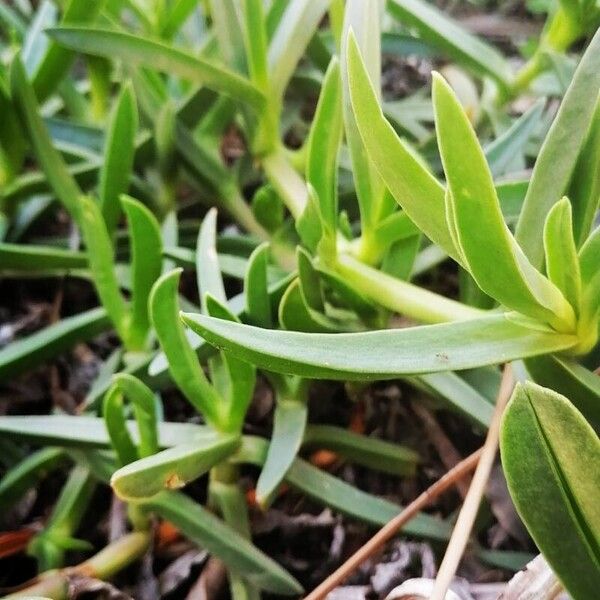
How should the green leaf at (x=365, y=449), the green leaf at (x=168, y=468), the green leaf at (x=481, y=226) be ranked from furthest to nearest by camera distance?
the green leaf at (x=365, y=449), the green leaf at (x=168, y=468), the green leaf at (x=481, y=226)

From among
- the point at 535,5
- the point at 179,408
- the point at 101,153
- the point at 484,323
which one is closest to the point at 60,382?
the point at 179,408

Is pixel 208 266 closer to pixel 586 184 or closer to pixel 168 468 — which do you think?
pixel 168 468

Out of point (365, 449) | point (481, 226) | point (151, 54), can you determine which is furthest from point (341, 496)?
point (151, 54)

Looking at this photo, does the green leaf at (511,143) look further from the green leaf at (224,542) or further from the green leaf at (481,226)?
the green leaf at (224,542)

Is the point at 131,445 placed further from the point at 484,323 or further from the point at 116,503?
the point at 484,323

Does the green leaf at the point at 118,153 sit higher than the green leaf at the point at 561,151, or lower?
lower

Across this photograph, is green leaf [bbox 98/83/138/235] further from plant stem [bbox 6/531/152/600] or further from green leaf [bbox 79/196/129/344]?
plant stem [bbox 6/531/152/600]

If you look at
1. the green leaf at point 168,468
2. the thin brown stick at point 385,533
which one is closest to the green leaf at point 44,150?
the green leaf at point 168,468
